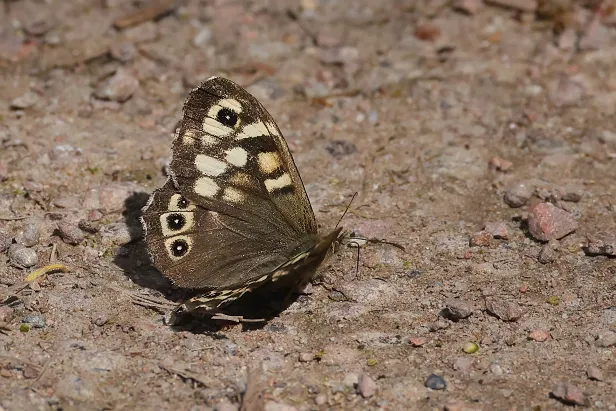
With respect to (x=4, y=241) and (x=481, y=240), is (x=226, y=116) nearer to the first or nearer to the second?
(x=4, y=241)

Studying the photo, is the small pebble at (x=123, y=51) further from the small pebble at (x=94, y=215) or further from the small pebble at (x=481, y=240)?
the small pebble at (x=481, y=240)

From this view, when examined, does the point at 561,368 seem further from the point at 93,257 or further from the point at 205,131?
the point at 93,257

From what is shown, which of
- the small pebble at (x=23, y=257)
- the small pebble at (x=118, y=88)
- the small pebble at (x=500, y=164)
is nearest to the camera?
the small pebble at (x=23, y=257)

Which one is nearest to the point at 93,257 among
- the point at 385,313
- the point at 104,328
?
the point at 104,328

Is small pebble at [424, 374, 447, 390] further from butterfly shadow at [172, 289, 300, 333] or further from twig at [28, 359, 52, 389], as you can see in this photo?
twig at [28, 359, 52, 389]

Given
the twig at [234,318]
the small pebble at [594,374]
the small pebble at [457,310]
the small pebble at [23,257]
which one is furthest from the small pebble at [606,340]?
the small pebble at [23,257]

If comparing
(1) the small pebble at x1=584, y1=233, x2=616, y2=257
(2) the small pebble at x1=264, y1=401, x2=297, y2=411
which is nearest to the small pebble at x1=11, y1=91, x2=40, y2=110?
(2) the small pebble at x1=264, y1=401, x2=297, y2=411

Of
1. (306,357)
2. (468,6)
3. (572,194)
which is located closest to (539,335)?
(306,357)
